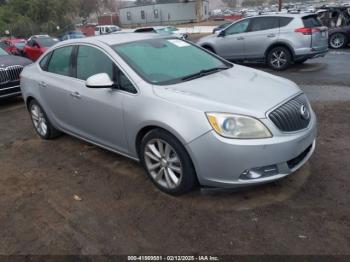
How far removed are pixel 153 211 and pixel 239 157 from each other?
1020 mm

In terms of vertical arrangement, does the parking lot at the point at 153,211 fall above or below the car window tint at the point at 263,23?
below

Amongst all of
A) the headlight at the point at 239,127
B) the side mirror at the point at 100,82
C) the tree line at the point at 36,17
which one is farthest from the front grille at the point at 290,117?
the tree line at the point at 36,17

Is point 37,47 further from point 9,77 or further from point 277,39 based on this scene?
point 277,39

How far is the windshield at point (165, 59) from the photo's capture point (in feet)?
12.7

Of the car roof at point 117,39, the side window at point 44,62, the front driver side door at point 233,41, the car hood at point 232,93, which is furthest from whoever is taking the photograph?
the front driver side door at point 233,41

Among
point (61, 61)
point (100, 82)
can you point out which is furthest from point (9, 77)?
point (100, 82)

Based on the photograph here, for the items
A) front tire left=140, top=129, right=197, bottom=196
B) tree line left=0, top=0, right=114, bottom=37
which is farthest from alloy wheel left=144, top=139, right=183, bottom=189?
tree line left=0, top=0, right=114, bottom=37

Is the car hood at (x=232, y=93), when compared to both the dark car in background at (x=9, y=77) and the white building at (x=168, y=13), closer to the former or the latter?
the dark car in background at (x=9, y=77)

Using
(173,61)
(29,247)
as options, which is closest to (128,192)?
(29,247)

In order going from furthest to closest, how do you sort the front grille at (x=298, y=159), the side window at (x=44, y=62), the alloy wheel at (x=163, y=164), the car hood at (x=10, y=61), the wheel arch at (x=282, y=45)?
the wheel arch at (x=282, y=45) < the car hood at (x=10, y=61) < the side window at (x=44, y=62) < the alloy wheel at (x=163, y=164) < the front grille at (x=298, y=159)

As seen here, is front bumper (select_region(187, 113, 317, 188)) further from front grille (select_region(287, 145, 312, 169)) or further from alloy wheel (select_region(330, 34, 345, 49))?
alloy wheel (select_region(330, 34, 345, 49))

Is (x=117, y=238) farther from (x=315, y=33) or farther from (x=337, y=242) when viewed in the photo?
(x=315, y=33)

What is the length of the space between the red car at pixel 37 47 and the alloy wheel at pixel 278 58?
10.6 m

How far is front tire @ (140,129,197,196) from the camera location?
3.39 meters
